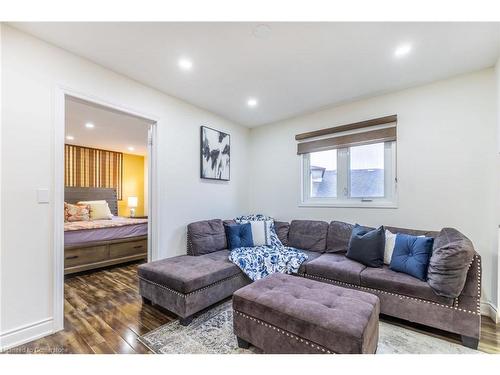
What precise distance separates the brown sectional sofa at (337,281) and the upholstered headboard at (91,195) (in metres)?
3.87

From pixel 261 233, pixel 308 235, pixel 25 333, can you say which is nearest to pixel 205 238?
pixel 261 233

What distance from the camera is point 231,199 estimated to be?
3.92m

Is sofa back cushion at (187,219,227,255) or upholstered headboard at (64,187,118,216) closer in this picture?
sofa back cushion at (187,219,227,255)

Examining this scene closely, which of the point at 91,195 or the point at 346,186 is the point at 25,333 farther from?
the point at 91,195

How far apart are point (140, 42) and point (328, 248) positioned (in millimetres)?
2984

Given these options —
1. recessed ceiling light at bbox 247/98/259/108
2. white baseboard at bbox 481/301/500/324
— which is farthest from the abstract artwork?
white baseboard at bbox 481/301/500/324

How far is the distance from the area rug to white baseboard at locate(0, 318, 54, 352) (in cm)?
79

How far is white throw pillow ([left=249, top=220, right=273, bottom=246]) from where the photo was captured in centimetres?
318

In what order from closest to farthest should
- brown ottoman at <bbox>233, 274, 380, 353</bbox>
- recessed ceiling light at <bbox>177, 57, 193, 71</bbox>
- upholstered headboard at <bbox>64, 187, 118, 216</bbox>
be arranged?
brown ottoman at <bbox>233, 274, 380, 353</bbox> < recessed ceiling light at <bbox>177, 57, 193, 71</bbox> < upholstered headboard at <bbox>64, 187, 118, 216</bbox>

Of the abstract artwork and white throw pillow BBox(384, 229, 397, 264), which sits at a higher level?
the abstract artwork

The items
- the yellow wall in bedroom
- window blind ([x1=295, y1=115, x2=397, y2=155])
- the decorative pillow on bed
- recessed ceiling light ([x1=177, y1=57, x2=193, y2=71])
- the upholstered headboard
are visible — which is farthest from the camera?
the yellow wall in bedroom

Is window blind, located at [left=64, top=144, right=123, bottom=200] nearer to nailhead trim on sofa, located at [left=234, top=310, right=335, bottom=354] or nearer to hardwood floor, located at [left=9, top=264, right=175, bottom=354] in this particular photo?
hardwood floor, located at [left=9, top=264, right=175, bottom=354]

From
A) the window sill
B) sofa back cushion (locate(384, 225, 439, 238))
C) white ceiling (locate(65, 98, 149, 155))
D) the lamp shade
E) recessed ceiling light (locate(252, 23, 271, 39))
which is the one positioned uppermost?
recessed ceiling light (locate(252, 23, 271, 39))

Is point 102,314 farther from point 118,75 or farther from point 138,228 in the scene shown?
point 118,75
